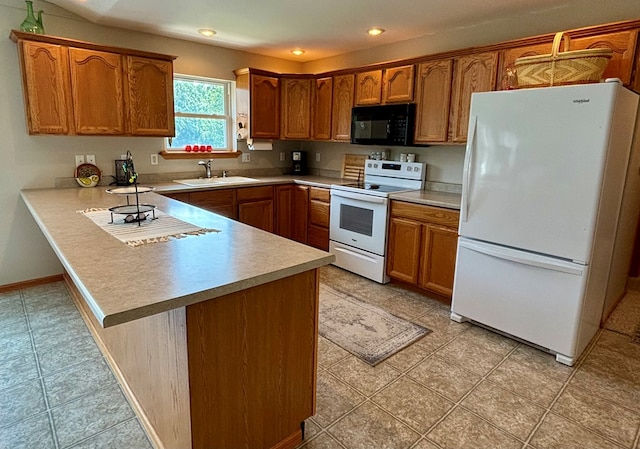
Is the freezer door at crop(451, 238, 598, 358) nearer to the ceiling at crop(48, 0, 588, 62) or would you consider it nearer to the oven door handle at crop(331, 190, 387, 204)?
the oven door handle at crop(331, 190, 387, 204)

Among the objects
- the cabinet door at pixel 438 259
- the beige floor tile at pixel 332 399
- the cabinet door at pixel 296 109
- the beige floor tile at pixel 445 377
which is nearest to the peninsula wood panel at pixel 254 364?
the beige floor tile at pixel 332 399

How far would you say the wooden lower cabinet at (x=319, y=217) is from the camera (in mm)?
A: 4176

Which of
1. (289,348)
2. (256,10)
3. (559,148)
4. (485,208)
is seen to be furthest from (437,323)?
(256,10)

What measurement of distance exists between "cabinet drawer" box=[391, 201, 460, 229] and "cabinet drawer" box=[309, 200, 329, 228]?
910 millimetres

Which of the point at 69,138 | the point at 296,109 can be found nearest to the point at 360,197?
the point at 296,109

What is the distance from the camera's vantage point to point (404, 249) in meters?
3.45

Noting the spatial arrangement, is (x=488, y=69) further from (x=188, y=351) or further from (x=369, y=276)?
(x=188, y=351)

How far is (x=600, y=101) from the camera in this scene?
2.09m

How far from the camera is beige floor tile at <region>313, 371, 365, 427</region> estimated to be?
1.90 metres

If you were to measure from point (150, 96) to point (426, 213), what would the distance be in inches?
107

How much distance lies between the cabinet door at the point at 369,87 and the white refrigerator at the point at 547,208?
1423 millimetres

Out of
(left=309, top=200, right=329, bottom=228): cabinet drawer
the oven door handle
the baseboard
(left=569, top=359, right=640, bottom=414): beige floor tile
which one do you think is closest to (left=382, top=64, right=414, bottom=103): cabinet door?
the oven door handle

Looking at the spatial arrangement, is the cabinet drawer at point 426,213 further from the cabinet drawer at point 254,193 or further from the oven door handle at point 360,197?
the cabinet drawer at point 254,193

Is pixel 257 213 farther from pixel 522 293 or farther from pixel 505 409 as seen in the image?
pixel 505 409
